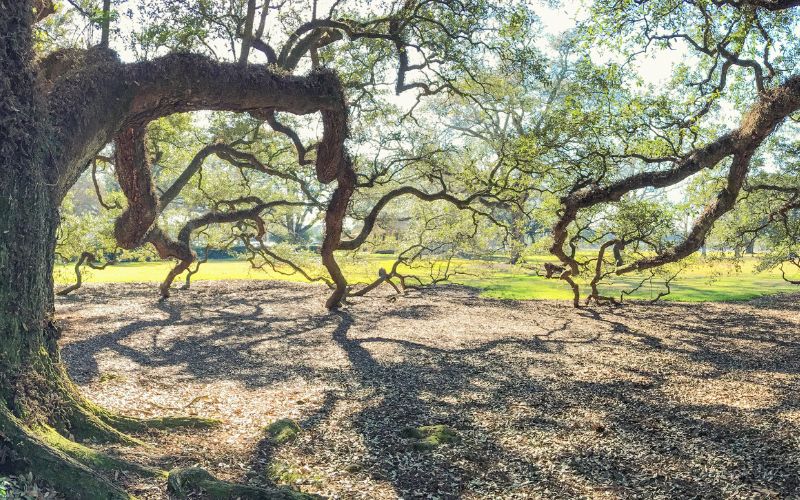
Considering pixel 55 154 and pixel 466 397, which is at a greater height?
pixel 55 154

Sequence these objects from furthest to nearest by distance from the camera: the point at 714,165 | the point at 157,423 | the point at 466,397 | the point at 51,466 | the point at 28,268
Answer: the point at 714,165
the point at 466,397
the point at 157,423
the point at 28,268
the point at 51,466

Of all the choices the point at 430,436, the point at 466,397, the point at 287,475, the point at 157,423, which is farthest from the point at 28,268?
the point at 466,397

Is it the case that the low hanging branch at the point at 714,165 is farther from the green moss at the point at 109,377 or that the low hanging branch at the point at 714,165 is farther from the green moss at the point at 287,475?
the green moss at the point at 109,377

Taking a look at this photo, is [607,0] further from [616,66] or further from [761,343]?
[761,343]

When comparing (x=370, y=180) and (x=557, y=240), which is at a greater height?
(x=370, y=180)

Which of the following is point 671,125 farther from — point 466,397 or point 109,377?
point 109,377

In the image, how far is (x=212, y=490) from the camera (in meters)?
3.76

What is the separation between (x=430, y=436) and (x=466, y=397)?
6.51 ft

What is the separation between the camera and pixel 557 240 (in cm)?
1356

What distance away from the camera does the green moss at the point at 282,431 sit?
5735mm

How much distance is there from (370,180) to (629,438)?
403 inches

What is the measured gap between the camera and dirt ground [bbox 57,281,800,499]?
4918mm

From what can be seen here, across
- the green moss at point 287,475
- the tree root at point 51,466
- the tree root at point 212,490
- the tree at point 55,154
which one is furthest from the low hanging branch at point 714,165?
the tree root at point 51,466

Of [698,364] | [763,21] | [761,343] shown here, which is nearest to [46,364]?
[698,364]
